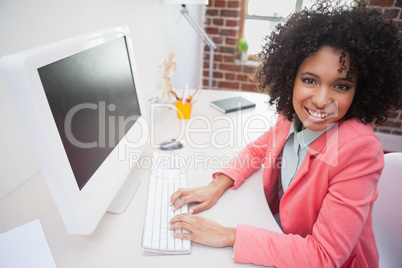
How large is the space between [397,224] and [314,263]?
0.40m

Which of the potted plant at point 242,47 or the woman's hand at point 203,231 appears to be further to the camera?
the potted plant at point 242,47

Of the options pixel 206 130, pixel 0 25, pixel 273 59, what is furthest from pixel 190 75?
pixel 0 25

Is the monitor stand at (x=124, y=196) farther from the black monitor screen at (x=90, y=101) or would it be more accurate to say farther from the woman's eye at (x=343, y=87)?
the woman's eye at (x=343, y=87)

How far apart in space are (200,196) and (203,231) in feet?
0.41

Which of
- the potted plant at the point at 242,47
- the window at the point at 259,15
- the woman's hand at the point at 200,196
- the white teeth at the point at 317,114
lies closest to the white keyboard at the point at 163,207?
the woman's hand at the point at 200,196

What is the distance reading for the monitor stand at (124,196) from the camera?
666mm

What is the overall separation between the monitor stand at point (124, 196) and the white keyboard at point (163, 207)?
5cm

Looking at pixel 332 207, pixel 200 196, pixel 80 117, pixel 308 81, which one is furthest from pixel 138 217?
pixel 308 81

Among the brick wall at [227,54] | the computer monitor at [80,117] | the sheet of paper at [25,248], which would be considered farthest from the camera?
the brick wall at [227,54]

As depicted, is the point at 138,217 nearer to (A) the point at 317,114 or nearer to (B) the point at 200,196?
(B) the point at 200,196

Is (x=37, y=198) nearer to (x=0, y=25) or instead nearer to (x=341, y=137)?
(x=0, y=25)

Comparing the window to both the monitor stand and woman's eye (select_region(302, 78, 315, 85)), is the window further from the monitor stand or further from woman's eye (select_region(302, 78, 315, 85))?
the monitor stand

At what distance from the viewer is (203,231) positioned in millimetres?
586

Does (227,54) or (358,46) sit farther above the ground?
(358,46)
